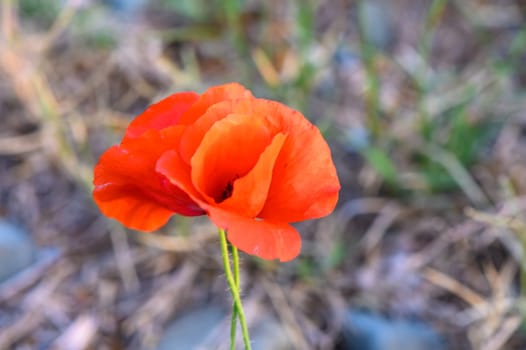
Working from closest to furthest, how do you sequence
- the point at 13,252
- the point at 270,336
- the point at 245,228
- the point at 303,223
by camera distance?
the point at 245,228
the point at 270,336
the point at 13,252
the point at 303,223

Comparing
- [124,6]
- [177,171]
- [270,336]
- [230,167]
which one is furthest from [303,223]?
[124,6]

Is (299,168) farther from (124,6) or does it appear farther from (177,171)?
(124,6)

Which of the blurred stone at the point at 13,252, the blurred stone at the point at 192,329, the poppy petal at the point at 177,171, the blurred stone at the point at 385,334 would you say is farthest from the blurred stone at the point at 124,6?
the poppy petal at the point at 177,171

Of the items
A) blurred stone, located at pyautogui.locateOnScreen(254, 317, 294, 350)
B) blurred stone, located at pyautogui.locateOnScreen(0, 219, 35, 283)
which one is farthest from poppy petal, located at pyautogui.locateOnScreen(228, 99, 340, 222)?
blurred stone, located at pyautogui.locateOnScreen(0, 219, 35, 283)

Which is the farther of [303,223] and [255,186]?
[303,223]

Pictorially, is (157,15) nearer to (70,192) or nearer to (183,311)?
(70,192)

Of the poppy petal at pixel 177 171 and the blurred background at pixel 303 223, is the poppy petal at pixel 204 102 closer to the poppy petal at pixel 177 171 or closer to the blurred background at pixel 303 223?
the poppy petal at pixel 177 171
